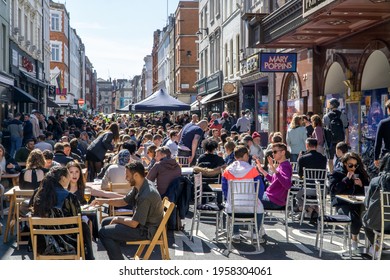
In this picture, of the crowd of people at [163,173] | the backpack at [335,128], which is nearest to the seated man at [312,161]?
the crowd of people at [163,173]

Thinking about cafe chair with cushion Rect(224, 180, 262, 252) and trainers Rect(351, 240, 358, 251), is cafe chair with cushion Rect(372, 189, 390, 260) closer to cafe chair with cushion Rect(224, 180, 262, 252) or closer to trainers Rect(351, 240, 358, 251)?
trainers Rect(351, 240, 358, 251)

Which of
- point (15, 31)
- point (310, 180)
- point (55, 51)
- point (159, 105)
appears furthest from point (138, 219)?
point (55, 51)

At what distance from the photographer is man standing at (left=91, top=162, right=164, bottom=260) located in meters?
6.58

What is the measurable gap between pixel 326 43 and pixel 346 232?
10318 mm

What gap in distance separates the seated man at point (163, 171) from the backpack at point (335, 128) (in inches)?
224

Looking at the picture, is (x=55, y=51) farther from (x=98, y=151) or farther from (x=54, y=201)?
(x=54, y=201)

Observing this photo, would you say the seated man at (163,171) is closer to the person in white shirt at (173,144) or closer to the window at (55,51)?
the person in white shirt at (173,144)

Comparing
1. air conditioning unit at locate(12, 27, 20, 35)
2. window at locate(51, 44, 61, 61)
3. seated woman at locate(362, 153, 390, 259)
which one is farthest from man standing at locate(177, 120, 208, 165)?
window at locate(51, 44, 61, 61)

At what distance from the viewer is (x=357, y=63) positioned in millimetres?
15430

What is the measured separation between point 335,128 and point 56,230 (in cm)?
951

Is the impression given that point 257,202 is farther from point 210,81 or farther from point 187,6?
point 187,6

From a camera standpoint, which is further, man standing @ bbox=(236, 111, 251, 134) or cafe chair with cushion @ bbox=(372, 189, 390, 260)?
man standing @ bbox=(236, 111, 251, 134)

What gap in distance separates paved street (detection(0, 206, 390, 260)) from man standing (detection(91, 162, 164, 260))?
1.25m

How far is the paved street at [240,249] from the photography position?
8.07 metres
